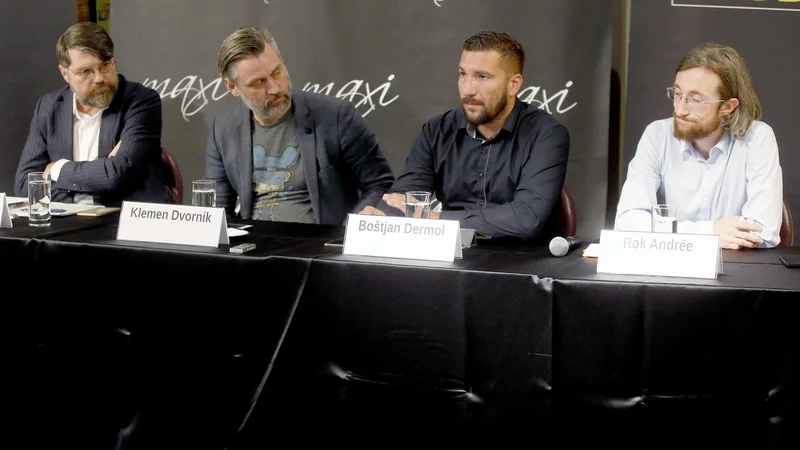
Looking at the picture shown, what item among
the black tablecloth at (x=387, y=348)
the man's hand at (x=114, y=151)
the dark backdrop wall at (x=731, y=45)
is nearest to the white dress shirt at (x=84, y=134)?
the man's hand at (x=114, y=151)

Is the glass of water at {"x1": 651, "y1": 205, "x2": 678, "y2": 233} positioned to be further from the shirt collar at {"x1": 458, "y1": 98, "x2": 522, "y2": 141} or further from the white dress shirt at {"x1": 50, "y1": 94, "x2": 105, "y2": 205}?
Answer: the white dress shirt at {"x1": 50, "y1": 94, "x2": 105, "y2": 205}

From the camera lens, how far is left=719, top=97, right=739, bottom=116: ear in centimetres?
274

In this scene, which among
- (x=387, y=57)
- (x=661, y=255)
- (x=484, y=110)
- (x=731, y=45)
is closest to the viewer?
(x=661, y=255)

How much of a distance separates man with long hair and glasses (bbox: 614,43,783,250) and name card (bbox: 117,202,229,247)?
1.30 metres

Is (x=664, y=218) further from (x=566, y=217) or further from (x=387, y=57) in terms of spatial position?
(x=387, y=57)

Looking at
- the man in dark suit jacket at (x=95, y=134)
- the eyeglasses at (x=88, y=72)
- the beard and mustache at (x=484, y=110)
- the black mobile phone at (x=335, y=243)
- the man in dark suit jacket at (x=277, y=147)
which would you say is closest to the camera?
the black mobile phone at (x=335, y=243)

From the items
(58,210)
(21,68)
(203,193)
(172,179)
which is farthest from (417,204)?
(21,68)

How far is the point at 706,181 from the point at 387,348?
138 cm

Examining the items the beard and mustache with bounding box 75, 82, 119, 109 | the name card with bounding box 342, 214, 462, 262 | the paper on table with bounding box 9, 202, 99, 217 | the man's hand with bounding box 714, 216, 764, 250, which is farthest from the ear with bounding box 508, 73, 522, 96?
the beard and mustache with bounding box 75, 82, 119, 109

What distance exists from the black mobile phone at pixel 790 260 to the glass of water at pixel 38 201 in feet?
6.96

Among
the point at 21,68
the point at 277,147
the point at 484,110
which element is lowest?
the point at 277,147

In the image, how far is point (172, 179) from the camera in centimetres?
346

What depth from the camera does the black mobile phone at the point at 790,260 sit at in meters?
2.02

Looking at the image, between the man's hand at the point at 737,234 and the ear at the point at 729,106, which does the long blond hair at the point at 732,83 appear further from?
the man's hand at the point at 737,234
